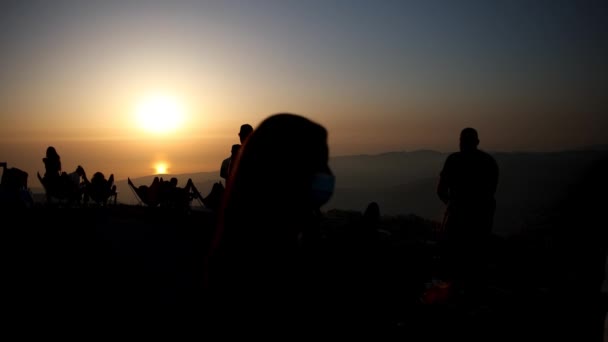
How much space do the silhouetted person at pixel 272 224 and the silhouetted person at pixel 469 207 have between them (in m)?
4.94

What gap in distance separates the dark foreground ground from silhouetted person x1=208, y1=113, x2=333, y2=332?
0.14 m

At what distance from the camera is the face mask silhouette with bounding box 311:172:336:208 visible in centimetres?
226

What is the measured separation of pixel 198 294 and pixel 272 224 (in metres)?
0.61

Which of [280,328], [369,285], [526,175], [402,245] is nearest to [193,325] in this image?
[280,328]

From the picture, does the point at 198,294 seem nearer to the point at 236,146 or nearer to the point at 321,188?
the point at 321,188

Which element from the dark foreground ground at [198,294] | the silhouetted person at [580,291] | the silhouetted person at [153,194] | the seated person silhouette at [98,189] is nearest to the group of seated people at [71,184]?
the seated person silhouette at [98,189]

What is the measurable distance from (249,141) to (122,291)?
4.98 metres

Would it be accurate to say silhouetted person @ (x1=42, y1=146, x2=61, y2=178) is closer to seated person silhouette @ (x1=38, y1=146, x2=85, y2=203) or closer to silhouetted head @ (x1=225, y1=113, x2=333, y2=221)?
seated person silhouette @ (x1=38, y1=146, x2=85, y2=203)

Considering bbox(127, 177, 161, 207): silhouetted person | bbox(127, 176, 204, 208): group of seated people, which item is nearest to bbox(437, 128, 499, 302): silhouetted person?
bbox(127, 176, 204, 208): group of seated people

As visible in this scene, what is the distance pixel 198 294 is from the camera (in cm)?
253

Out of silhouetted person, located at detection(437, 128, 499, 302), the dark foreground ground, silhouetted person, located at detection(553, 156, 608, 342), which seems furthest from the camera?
silhouetted person, located at detection(437, 128, 499, 302)

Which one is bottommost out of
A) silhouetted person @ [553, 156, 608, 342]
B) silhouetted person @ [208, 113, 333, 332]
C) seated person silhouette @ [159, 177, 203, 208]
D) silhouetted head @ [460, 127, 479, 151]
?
silhouetted person @ [553, 156, 608, 342]

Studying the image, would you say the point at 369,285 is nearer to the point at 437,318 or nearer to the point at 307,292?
the point at 437,318

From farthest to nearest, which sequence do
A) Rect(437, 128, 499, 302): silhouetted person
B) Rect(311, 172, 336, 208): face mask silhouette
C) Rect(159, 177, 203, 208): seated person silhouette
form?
Rect(159, 177, 203, 208): seated person silhouette
Rect(437, 128, 499, 302): silhouetted person
Rect(311, 172, 336, 208): face mask silhouette
